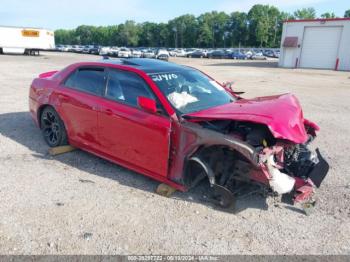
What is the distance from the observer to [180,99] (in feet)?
12.7

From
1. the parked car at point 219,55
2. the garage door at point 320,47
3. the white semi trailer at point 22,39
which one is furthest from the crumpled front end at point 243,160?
the parked car at point 219,55

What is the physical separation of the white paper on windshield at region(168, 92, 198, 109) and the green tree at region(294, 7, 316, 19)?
115 metres

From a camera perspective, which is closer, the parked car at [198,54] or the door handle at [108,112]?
the door handle at [108,112]

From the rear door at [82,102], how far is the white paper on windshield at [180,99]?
1108 millimetres

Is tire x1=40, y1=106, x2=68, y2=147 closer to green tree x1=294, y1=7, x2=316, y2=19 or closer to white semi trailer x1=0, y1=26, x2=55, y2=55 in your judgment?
white semi trailer x1=0, y1=26, x2=55, y2=55

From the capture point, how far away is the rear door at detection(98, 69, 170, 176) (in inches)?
144

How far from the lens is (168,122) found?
3551mm

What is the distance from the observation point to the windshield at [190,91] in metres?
3.84

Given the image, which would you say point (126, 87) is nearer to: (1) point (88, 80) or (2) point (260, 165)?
(1) point (88, 80)

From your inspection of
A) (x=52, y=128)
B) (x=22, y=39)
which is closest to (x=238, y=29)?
(x=22, y=39)

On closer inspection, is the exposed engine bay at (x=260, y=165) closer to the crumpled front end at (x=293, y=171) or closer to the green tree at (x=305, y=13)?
the crumpled front end at (x=293, y=171)

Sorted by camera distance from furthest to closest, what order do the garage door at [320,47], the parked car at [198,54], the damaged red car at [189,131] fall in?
the parked car at [198,54]
the garage door at [320,47]
the damaged red car at [189,131]

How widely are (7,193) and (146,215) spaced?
1757mm

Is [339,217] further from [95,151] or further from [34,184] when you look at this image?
[34,184]
